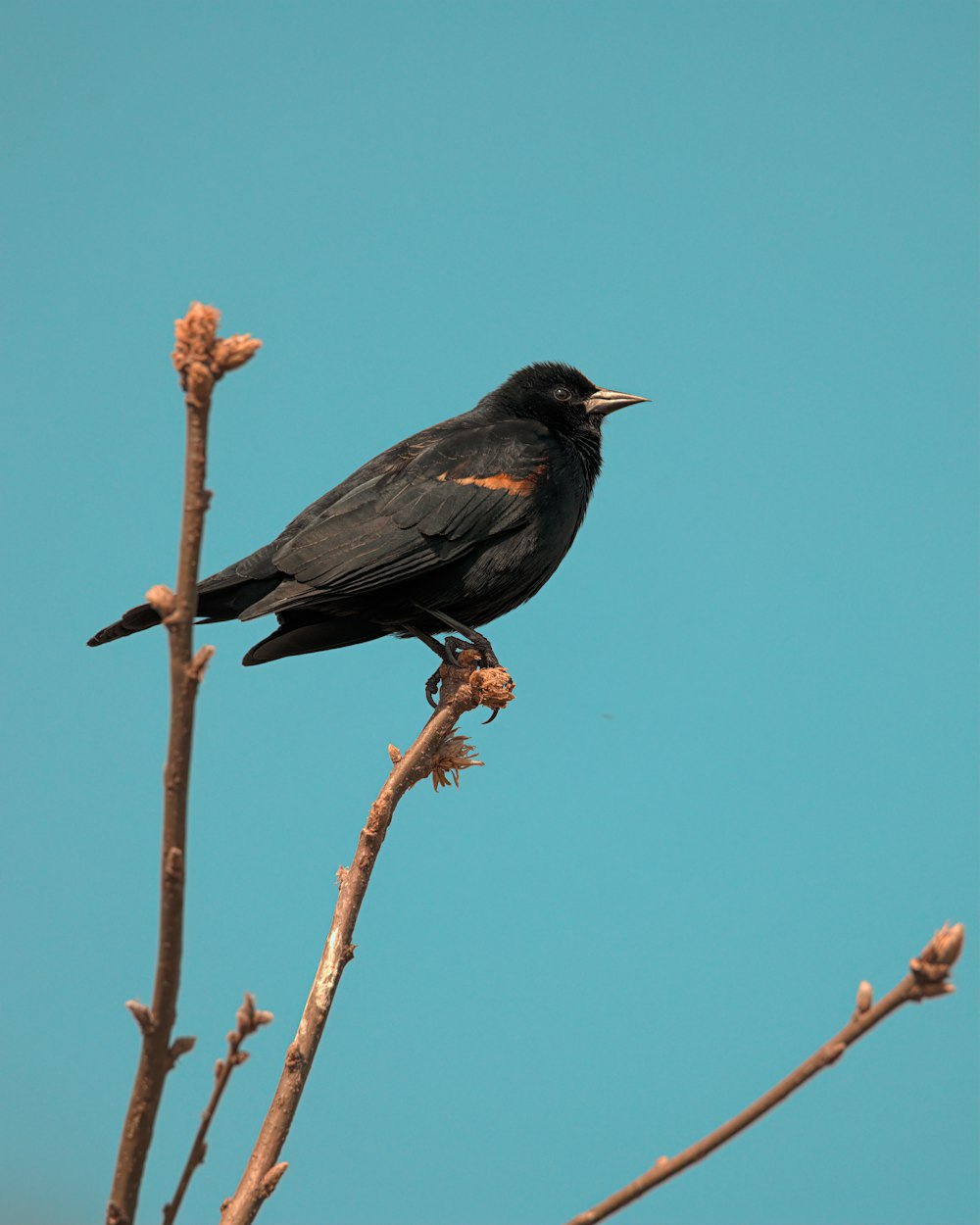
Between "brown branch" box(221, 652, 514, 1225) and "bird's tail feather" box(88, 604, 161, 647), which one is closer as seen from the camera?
"brown branch" box(221, 652, 514, 1225)

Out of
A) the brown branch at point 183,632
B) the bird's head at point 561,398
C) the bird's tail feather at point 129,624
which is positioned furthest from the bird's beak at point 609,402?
the brown branch at point 183,632

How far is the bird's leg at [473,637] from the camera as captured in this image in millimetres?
4988

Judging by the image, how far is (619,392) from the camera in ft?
21.1

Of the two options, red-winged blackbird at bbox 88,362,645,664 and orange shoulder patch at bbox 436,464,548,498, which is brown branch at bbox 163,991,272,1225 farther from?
orange shoulder patch at bbox 436,464,548,498

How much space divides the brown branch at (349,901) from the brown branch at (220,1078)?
1.68ft

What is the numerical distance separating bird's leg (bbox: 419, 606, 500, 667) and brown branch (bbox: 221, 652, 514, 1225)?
0.50 meters

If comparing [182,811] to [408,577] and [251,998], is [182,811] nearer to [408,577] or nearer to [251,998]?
[251,998]

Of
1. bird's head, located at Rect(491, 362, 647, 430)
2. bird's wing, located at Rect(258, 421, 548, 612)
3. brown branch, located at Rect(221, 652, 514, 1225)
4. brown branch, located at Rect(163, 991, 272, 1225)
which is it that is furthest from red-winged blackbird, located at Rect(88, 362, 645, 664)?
brown branch, located at Rect(163, 991, 272, 1225)

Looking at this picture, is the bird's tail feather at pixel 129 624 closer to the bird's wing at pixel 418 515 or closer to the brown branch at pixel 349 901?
the bird's wing at pixel 418 515

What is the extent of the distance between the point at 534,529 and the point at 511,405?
1234 millimetres

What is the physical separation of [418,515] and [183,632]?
349cm

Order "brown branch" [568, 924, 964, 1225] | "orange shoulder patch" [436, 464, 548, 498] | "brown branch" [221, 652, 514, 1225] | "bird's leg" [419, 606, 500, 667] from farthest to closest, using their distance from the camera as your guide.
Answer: "orange shoulder patch" [436, 464, 548, 498] < "bird's leg" [419, 606, 500, 667] < "brown branch" [221, 652, 514, 1225] < "brown branch" [568, 924, 964, 1225]

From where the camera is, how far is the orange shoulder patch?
532 centimetres

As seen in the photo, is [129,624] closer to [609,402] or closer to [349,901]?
[349,901]
